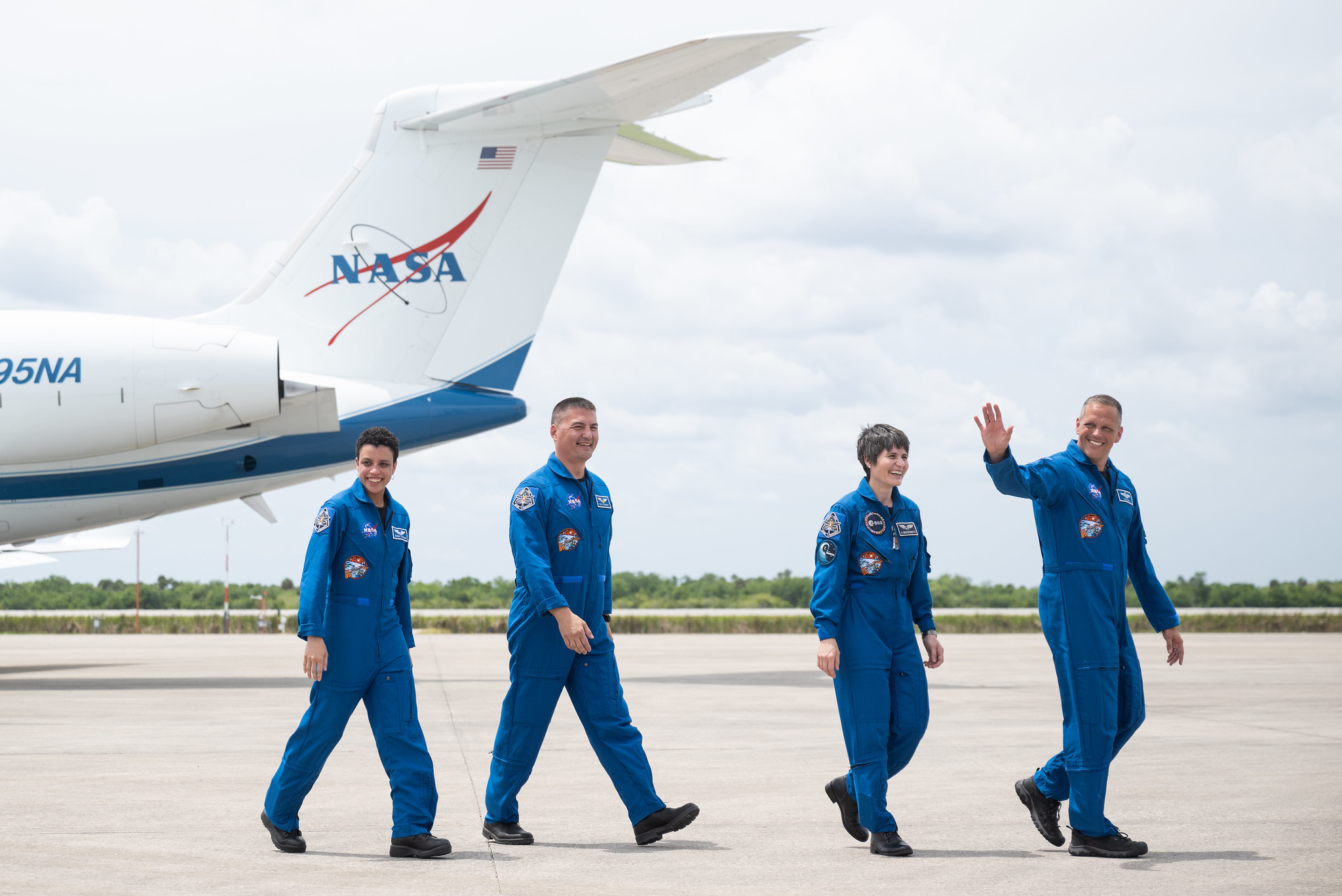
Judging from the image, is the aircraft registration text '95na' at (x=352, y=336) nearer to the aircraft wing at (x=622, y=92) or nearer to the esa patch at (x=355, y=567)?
the aircraft wing at (x=622, y=92)

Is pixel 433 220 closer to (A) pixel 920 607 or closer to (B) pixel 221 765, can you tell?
(B) pixel 221 765

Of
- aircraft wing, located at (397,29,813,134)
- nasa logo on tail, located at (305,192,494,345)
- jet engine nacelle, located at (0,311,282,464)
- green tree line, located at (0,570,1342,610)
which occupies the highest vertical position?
aircraft wing, located at (397,29,813,134)

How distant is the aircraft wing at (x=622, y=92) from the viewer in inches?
529

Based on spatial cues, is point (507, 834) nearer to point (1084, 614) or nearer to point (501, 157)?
point (1084, 614)

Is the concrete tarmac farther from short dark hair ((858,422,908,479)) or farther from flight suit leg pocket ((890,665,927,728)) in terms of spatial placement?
short dark hair ((858,422,908,479))

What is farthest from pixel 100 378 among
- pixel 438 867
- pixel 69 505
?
pixel 438 867

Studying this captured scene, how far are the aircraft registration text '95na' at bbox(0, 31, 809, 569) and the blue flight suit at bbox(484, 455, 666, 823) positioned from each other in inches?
372

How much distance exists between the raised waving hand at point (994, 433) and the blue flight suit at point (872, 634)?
671mm

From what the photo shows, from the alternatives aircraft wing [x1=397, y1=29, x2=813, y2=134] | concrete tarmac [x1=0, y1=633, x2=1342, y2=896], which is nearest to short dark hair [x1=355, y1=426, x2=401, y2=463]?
concrete tarmac [x1=0, y1=633, x2=1342, y2=896]

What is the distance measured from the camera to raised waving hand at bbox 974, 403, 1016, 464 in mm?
5875

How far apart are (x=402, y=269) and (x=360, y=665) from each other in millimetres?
11171

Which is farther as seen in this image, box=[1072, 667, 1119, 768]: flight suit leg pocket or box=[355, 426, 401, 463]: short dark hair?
box=[355, 426, 401, 463]: short dark hair

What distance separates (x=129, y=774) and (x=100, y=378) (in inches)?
295

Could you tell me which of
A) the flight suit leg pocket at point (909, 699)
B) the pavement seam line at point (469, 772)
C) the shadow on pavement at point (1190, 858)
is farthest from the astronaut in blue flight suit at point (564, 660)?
the shadow on pavement at point (1190, 858)
